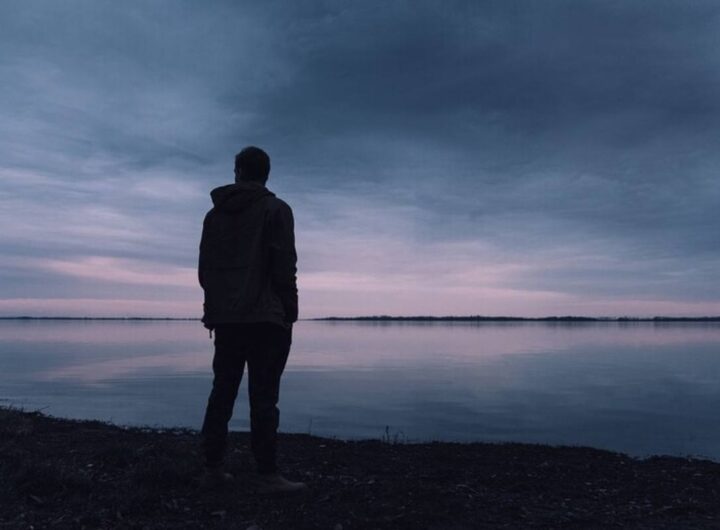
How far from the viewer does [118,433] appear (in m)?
9.16

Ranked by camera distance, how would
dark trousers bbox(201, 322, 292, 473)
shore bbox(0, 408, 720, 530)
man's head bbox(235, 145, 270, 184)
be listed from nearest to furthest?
shore bbox(0, 408, 720, 530) → dark trousers bbox(201, 322, 292, 473) → man's head bbox(235, 145, 270, 184)

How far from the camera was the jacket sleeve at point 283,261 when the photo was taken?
5.43 m

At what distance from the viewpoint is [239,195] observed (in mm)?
5664

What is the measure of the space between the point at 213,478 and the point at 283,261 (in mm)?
2193

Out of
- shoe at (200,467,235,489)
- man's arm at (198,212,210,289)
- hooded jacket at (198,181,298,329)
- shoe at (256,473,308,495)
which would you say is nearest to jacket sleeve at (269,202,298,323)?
hooded jacket at (198,181,298,329)

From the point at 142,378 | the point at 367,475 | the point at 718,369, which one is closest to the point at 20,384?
the point at 142,378

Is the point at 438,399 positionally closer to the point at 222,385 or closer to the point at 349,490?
the point at 349,490

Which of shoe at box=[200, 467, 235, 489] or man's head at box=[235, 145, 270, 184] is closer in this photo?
shoe at box=[200, 467, 235, 489]

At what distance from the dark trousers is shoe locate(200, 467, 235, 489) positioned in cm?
6

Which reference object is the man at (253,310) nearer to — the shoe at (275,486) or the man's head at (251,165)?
the shoe at (275,486)

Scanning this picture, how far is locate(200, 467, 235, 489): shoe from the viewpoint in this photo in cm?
559

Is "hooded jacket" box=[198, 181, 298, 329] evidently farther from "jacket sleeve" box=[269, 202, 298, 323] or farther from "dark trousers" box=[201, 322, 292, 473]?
"dark trousers" box=[201, 322, 292, 473]

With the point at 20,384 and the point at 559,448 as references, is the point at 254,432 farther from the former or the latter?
the point at 20,384

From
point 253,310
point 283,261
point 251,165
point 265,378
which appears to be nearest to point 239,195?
point 251,165
